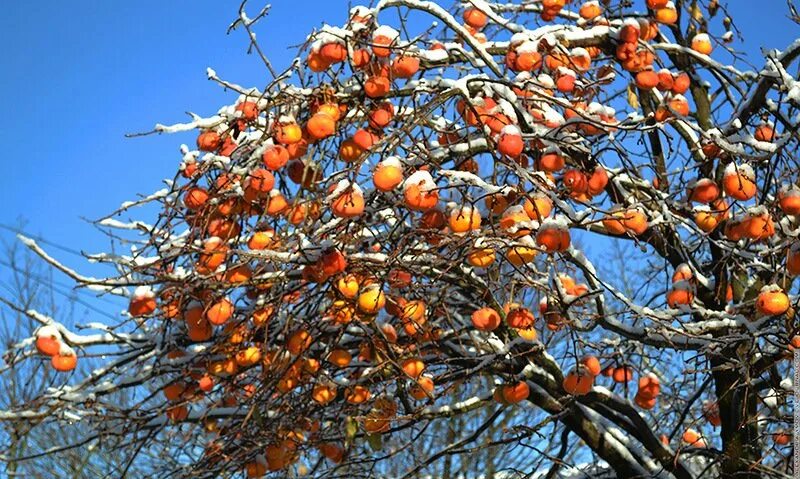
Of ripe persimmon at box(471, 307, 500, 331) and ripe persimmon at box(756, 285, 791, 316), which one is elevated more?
ripe persimmon at box(471, 307, 500, 331)

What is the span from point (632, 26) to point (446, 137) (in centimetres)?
115

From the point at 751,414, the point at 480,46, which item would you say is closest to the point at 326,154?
the point at 480,46

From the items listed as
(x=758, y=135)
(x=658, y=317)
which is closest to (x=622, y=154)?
(x=658, y=317)

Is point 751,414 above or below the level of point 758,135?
below

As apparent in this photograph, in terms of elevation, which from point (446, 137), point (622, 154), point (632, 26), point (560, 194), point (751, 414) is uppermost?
point (632, 26)

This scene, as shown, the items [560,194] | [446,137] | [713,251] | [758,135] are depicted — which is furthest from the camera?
[713,251]

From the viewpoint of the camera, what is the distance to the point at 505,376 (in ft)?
15.5

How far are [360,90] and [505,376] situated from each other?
5.15 ft

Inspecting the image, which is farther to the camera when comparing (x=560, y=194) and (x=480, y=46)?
(x=480, y=46)

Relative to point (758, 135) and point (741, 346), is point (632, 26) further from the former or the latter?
point (741, 346)

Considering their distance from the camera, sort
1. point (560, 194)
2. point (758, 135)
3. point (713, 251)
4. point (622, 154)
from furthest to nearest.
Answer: point (713, 251) < point (758, 135) < point (622, 154) < point (560, 194)

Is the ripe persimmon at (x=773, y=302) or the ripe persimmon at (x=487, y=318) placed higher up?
the ripe persimmon at (x=487, y=318)

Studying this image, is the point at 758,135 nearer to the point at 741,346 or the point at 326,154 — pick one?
the point at 741,346

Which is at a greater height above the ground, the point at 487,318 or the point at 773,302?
the point at 487,318
